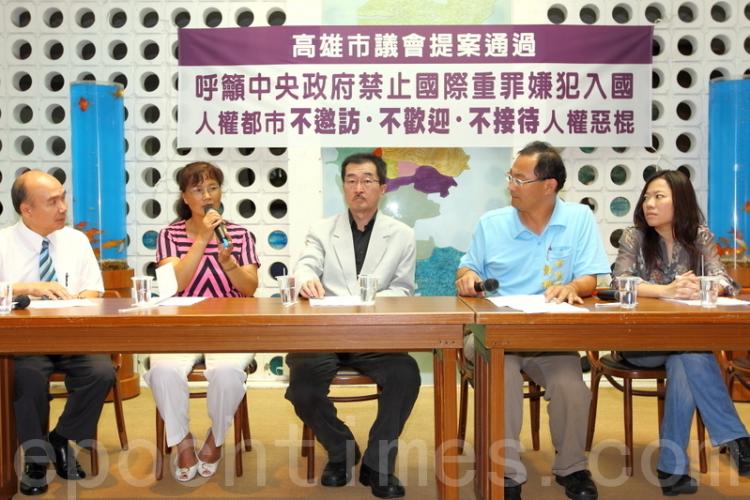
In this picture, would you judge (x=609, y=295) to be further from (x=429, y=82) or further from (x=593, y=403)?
(x=429, y=82)

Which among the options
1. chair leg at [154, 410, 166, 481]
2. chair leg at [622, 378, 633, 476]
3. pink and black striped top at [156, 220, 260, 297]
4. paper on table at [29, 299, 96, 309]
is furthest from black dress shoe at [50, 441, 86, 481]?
chair leg at [622, 378, 633, 476]

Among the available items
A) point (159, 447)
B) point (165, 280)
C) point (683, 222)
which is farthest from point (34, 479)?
point (683, 222)

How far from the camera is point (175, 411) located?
262 centimetres

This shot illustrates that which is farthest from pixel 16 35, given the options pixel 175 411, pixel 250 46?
pixel 175 411

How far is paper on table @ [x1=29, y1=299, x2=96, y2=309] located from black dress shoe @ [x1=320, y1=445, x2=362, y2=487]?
1045mm

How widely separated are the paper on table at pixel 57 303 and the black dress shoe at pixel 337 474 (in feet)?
3.43

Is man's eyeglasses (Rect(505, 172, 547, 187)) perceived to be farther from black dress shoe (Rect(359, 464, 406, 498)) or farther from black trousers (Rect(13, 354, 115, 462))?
black trousers (Rect(13, 354, 115, 462))

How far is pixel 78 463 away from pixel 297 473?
0.85 meters

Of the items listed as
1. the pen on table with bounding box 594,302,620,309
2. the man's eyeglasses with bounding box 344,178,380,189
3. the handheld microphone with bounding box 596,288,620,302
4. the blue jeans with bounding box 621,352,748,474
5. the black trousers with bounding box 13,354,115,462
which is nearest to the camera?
the pen on table with bounding box 594,302,620,309

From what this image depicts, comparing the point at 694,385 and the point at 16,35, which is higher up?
the point at 16,35

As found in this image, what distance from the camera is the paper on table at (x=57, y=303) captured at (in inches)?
94.0

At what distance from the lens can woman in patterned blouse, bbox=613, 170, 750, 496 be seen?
2.50 meters

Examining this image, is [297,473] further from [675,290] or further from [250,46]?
[250,46]

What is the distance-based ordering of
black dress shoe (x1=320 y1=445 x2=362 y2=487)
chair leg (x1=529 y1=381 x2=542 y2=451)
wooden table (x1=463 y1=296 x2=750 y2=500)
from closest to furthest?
wooden table (x1=463 y1=296 x2=750 y2=500), black dress shoe (x1=320 y1=445 x2=362 y2=487), chair leg (x1=529 y1=381 x2=542 y2=451)
